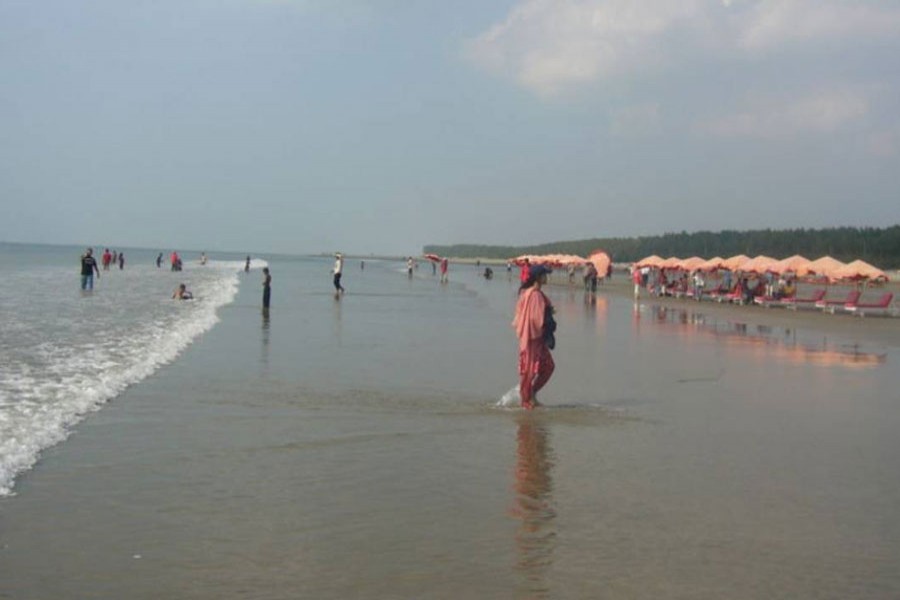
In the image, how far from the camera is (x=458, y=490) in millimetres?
6801

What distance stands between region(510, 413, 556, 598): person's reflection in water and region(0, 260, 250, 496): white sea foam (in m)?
3.59

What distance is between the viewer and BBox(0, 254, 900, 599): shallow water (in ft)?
16.3

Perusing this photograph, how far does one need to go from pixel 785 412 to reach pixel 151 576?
8.22 meters

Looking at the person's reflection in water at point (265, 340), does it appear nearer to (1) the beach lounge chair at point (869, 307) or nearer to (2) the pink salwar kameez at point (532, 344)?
(2) the pink salwar kameez at point (532, 344)

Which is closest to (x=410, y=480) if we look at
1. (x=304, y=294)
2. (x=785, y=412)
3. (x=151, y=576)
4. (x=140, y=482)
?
(x=140, y=482)

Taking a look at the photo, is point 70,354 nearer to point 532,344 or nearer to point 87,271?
point 532,344

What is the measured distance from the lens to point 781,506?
21.6 ft

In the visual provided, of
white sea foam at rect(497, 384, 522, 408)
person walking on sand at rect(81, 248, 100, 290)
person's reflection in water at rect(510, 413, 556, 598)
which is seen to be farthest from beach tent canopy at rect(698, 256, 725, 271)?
person's reflection in water at rect(510, 413, 556, 598)

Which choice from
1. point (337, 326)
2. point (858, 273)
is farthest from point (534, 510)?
point (858, 273)

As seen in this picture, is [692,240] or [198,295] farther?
[692,240]

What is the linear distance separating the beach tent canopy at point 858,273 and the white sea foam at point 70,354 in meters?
23.8

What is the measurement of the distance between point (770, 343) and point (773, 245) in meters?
102

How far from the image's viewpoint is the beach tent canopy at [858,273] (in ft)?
118

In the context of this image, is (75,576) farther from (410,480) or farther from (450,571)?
(410,480)
